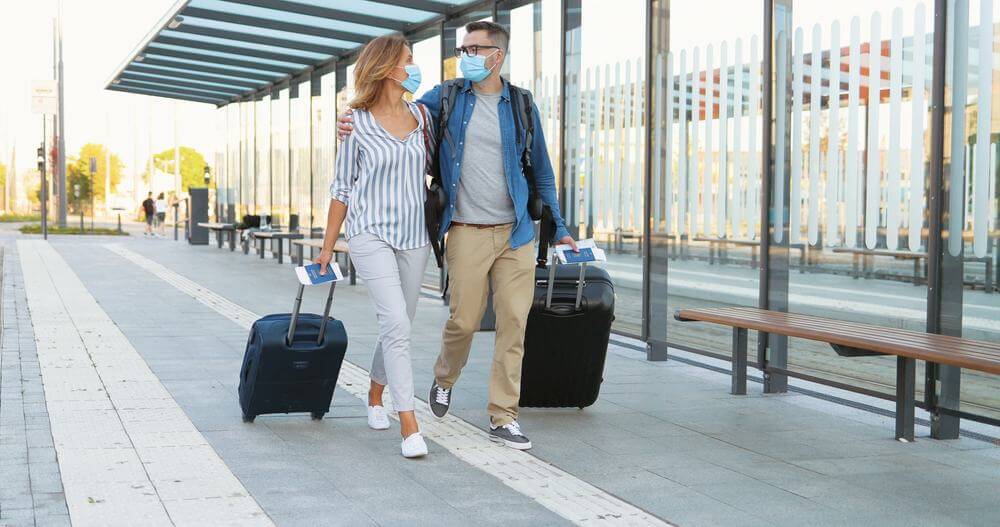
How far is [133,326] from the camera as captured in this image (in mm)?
9430

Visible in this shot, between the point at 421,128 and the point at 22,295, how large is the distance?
339 inches

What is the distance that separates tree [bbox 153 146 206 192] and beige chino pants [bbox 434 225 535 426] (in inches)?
4450

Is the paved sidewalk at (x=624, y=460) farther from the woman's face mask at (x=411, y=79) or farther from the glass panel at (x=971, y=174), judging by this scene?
the woman's face mask at (x=411, y=79)

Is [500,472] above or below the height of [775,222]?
below

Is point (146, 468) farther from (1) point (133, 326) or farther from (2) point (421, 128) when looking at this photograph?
(1) point (133, 326)

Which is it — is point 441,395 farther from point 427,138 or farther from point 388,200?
point 427,138

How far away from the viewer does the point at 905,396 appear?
5312 millimetres

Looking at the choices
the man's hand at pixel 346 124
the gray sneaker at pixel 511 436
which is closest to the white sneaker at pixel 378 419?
the gray sneaker at pixel 511 436

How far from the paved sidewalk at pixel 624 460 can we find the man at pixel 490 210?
0.44 meters

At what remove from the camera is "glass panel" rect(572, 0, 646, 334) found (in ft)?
27.2

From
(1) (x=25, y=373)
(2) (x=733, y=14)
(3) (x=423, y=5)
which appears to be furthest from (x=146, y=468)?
(3) (x=423, y=5)

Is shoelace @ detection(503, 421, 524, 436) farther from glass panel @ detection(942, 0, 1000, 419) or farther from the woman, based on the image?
glass panel @ detection(942, 0, 1000, 419)

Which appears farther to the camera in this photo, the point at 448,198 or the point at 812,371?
the point at 812,371

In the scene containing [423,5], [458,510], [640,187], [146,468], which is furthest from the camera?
[423,5]
